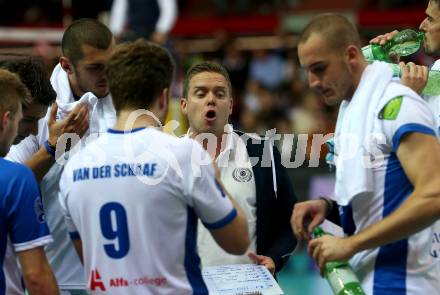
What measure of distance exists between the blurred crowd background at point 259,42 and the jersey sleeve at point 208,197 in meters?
7.53

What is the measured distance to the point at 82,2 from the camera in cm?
1612

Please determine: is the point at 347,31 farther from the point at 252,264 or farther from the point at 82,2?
the point at 82,2

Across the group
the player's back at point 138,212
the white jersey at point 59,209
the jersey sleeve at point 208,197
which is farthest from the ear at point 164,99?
the white jersey at point 59,209

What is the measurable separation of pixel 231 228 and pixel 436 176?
35.3 inches

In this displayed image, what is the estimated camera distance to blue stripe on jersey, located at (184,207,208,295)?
13.3 ft

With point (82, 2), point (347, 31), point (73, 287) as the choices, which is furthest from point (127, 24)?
point (347, 31)

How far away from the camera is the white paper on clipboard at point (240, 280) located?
15.1 ft

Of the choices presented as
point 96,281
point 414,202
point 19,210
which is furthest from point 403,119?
point 19,210

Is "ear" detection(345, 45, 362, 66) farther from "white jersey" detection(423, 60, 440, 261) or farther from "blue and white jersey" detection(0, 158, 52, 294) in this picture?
"blue and white jersey" detection(0, 158, 52, 294)

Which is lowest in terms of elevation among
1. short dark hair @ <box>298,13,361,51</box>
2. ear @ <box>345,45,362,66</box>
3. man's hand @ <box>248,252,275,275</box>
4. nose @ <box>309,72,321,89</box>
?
man's hand @ <box>248,252,275,275</box>

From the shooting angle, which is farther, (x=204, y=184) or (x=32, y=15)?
(x=32, y=15)

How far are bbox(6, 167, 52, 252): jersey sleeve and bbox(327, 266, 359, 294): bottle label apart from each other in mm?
1305

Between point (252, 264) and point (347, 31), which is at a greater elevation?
point (347, 31)

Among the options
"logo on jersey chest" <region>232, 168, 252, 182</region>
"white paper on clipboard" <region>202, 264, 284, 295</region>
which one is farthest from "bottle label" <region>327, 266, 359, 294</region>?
"logo on jersey chest" <region>232, 168, 252, 182</region>
